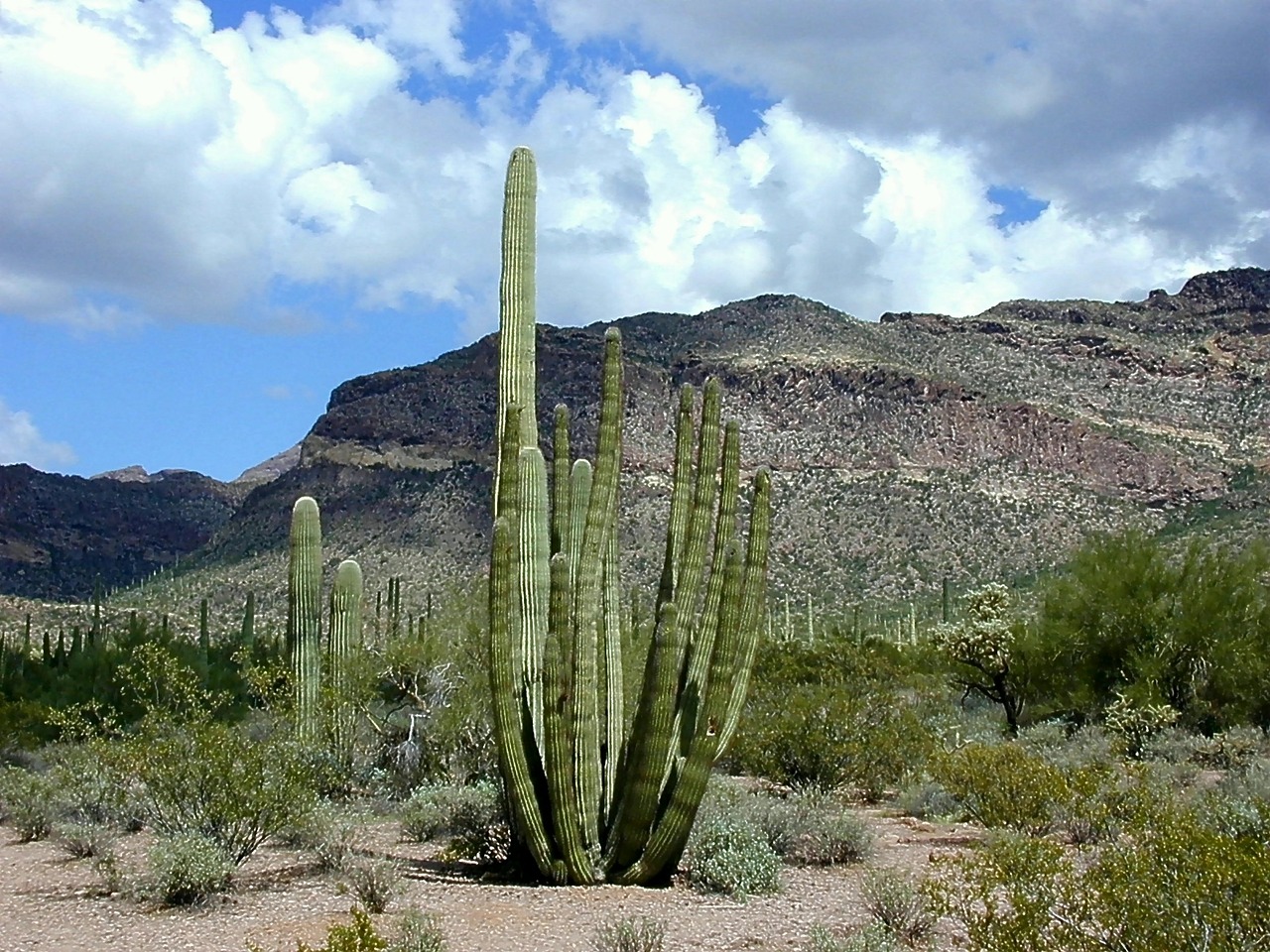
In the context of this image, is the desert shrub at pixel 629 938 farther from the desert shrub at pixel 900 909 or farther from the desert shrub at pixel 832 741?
the desert shrub at pixel 832 741

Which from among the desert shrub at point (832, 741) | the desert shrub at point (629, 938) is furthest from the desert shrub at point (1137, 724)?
the desert shrub at point (629, 938)

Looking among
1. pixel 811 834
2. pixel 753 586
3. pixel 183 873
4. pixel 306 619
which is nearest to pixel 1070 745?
pixel 811 834

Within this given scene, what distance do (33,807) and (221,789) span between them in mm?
4365

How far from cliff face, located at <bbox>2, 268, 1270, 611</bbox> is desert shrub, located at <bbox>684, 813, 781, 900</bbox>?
4255cm

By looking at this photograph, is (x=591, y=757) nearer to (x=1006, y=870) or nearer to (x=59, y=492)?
(x=1006, y=870)

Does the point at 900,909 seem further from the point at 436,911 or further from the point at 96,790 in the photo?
the point at 96,790

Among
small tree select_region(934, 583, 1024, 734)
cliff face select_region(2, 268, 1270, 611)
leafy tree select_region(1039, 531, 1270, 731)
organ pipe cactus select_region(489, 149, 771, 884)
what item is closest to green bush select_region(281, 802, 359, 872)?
organ pipe cactus select_region(489, 149, 771, 884)

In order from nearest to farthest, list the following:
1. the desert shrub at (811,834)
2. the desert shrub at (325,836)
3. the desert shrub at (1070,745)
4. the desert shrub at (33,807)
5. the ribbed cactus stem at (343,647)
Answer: the desert shrub at (325,836)
the desert shrub at (811,834)
the desert shrub at (33,807)
the ribbed cactus stem at (343,647)
the desert shrub at (1070,745)

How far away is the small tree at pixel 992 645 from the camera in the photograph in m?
23.8

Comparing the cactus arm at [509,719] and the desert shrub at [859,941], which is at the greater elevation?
the cactus arm at [509,719]

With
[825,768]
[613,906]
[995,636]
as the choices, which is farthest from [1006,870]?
[995,636]

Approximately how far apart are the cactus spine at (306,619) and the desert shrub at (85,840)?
9.07 ft

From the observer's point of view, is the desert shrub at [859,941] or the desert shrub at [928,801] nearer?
the desert shrub at [859,941]

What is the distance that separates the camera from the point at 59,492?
109m
